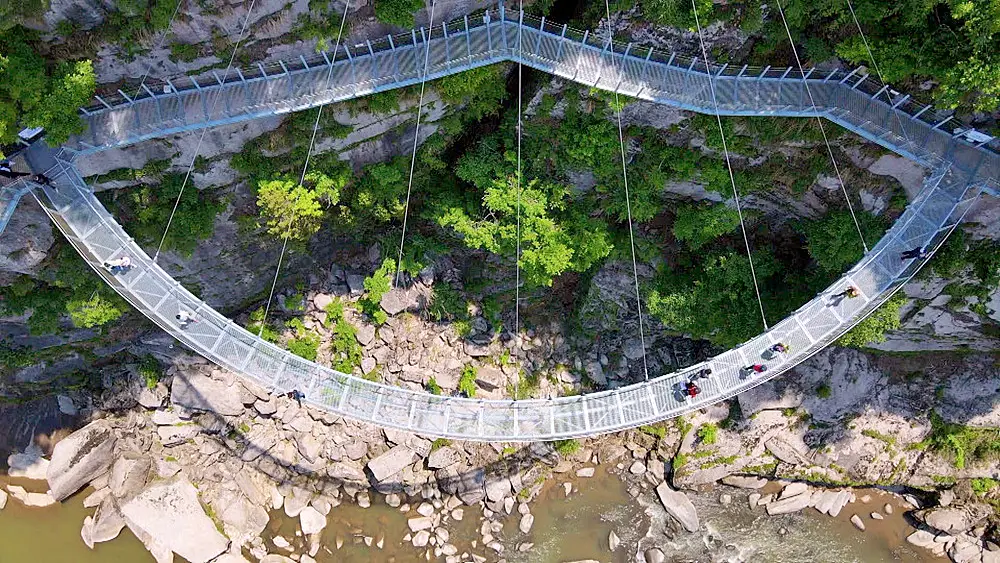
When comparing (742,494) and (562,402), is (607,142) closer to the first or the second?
(562,402)


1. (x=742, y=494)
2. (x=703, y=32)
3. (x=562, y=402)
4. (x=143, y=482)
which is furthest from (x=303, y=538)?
(x=703, y=32)

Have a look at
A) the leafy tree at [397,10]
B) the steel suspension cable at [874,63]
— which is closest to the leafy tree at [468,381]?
the leafy tree at [397,10]

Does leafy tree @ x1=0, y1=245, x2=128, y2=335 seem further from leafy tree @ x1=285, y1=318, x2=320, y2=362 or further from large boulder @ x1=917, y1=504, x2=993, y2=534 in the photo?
large boulder @ x1=917, y1=504, x2=993, y2=534

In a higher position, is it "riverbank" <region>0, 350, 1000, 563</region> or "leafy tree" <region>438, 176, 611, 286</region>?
"leafy tree" <region>438, 176, 611, 286</region>

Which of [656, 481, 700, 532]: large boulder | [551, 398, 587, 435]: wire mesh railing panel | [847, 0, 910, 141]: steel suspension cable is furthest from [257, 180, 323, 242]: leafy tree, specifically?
[656, 481, 700, 532]: large boulder

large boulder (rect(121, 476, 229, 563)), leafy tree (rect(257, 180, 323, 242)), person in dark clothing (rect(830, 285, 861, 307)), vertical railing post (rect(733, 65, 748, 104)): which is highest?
vertical railing post (rect(733, 65, 748, 104))

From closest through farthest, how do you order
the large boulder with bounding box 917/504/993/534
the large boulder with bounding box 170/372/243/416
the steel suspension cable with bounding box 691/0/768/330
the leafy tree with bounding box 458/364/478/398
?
the steel suspension cable with bounding box 691/0/768/330 → the large boulder with bounding box 917/504/993/534 → the large boulder with bounding box 170/372/243/416 → the leafy tree with bounding box 458/364/478/398
